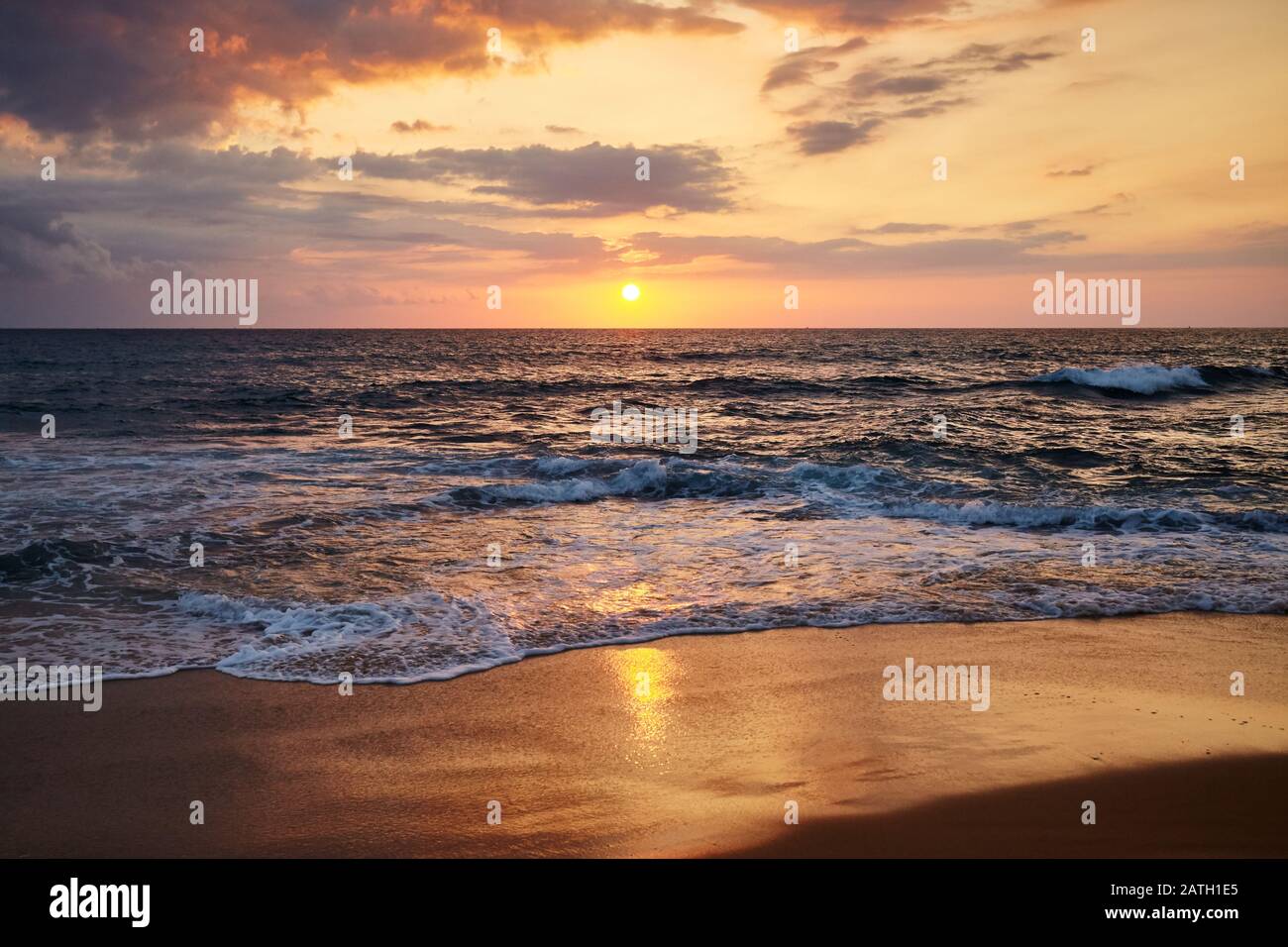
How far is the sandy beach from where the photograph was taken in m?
4.73

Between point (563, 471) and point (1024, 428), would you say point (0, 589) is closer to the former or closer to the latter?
point (563, 471)

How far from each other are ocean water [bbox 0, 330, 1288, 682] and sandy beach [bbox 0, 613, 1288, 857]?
925 millimetres

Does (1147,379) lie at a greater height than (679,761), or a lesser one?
greater

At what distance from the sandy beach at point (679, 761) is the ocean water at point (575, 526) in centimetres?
92

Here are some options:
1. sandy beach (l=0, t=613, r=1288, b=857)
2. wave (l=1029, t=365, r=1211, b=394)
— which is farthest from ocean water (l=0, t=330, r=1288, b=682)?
wave (l=1029, t=365, r=1211, b=394)

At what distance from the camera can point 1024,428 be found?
2458cm

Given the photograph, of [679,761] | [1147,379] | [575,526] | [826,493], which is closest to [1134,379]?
[1147,379]

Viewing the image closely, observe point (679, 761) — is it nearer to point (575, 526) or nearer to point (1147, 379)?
point (575, 526)

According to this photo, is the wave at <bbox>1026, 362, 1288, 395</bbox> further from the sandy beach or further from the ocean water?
the sandy beach

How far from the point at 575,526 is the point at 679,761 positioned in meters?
8.16

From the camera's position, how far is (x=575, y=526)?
1364cm

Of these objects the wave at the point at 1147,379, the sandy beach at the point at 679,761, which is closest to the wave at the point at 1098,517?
the sandy beach at the point at 679,761
